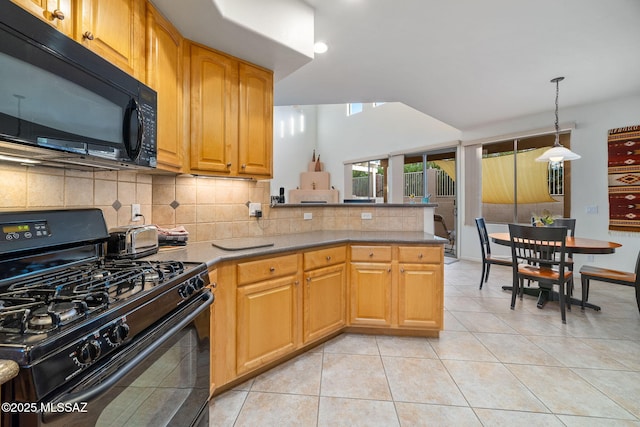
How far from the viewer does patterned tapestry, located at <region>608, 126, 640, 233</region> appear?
4.02 meters

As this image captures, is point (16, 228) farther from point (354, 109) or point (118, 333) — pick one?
point (354, 109)

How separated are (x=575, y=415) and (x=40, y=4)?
312 centimetres

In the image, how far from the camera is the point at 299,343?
205 centimetres

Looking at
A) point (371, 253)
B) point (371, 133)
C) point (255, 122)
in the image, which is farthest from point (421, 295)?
point (371, 133)

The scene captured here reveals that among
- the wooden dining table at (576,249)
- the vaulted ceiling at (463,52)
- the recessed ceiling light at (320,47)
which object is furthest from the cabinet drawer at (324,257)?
the wooden dining table at (576,249)

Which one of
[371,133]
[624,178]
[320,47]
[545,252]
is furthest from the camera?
[371,133]

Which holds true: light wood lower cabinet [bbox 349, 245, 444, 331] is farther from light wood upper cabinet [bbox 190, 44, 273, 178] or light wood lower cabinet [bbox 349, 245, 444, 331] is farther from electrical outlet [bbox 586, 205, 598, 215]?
electrical outlet [bbox 586, 205, 598, 215]

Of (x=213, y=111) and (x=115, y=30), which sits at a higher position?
(x=115, y=30)

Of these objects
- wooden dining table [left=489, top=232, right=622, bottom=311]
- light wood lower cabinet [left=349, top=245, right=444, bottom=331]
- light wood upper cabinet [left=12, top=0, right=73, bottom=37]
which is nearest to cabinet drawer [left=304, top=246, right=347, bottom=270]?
light wood lower cabinet [left=349, top=245, right=444, bottom=331]

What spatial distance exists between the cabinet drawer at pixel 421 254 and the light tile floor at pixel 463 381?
2.29 ft

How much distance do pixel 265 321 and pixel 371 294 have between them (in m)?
0.96

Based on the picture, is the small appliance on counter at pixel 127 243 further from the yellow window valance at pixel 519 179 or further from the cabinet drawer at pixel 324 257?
the yellow window valance at pixel 519 179

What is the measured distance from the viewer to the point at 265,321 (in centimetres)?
184

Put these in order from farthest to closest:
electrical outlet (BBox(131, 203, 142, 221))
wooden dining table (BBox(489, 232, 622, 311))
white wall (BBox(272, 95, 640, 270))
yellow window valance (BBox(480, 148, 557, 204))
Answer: yellow window valance (BBox(480, 148, 557, 204)) < white wall (BBox(272, 95, 640, 270)) < wooden dining table (BBox(489, 232, 622, 311)) < electrical outlet (BBox(131, 203, 142, 221))
